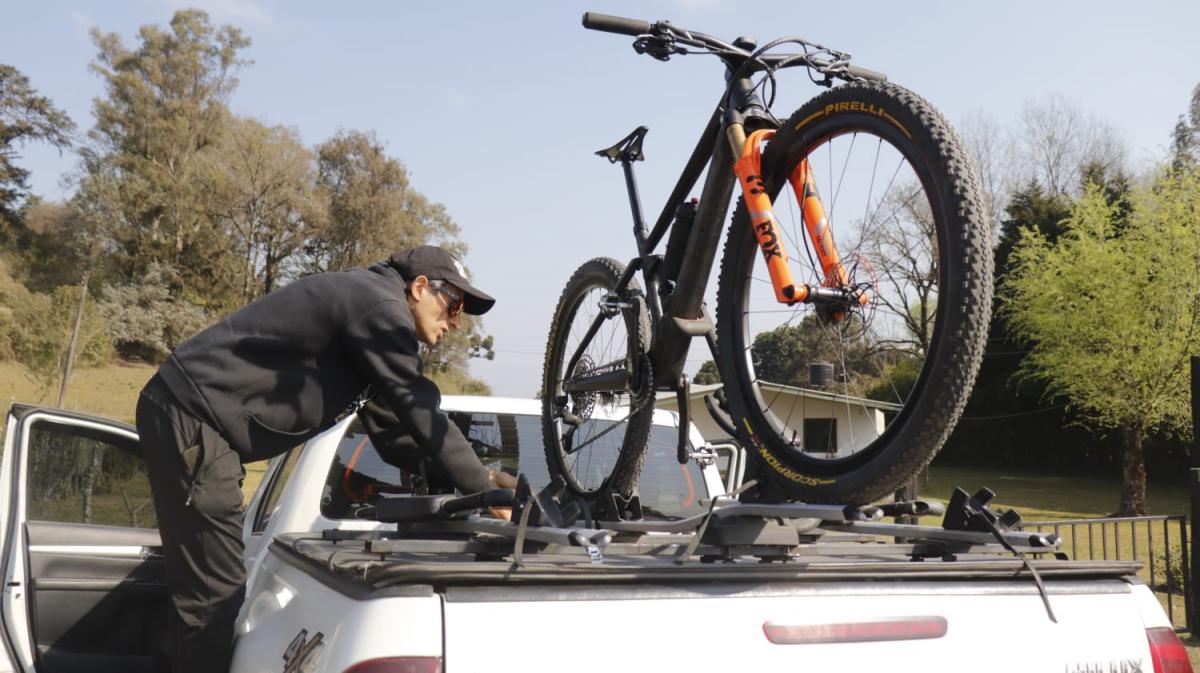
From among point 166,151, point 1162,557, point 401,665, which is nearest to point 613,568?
point 401,665

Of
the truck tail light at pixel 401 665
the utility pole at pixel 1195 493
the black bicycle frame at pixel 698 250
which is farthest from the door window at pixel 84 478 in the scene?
the utility pole at pixel 1195 493

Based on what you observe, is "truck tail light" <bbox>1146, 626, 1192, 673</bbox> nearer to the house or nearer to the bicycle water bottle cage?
the house

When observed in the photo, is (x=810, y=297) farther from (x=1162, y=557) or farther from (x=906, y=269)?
(x=1162, y=557)

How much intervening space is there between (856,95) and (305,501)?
260 centimetres

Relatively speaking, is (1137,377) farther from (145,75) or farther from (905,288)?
(145,75)

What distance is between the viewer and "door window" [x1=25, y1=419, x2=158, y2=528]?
3.53 meters

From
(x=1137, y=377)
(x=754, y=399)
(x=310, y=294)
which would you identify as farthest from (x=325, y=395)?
(x=1137, y=377)

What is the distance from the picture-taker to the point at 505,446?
490cm

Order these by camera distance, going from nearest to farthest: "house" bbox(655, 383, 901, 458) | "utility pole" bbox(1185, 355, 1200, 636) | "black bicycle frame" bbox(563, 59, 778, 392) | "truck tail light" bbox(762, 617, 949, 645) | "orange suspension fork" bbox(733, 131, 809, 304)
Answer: "truck tail light" bbox(762, 617, 949, 645) < "orange suspension fork" bbox(733, 131, 809, 304) < "house" bbox(655, 383, 901, 458) < "black bicycle frame" bbox(563, 59, 778, 392) < "utility pole" bbox(1185, 355, 1200, 636)

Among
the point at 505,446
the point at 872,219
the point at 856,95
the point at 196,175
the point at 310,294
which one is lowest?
the point at 505,446

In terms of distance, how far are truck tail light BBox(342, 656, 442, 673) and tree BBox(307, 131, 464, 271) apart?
43.9 meters

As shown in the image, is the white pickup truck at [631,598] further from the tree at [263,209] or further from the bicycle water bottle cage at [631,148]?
the tree at [263,209]

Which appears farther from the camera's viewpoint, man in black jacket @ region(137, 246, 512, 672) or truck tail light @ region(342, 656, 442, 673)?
man in black jacket @ region(137, 246, 512, 672)

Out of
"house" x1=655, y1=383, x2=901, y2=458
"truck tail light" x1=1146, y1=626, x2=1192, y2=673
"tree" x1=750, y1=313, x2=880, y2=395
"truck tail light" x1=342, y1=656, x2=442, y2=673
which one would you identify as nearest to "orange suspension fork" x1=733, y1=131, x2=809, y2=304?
"tree" x1=750, y1=313, x2=880, y2=395
